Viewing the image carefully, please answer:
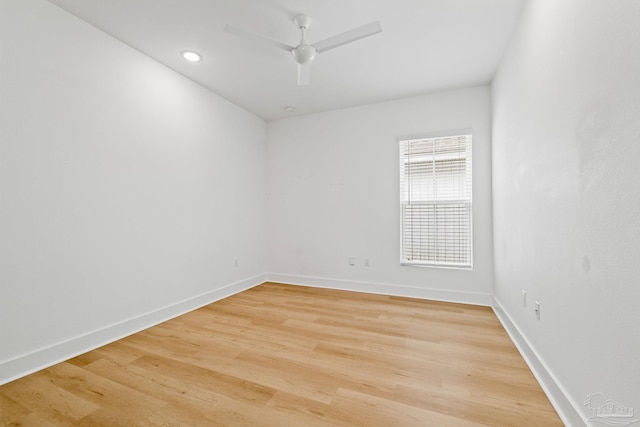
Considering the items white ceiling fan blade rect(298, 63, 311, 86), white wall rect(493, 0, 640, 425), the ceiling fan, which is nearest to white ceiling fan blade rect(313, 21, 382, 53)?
the ceiling fan

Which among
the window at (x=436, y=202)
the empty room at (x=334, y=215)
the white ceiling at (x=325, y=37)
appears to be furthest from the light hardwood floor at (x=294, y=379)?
the white ceiling at (x=325, y=37)

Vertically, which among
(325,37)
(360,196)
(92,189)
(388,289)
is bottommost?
(388,289)

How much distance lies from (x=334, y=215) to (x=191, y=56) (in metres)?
2.58

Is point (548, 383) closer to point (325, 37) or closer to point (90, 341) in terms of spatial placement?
point (325, 37)

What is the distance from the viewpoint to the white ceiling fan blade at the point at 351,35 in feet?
5.92

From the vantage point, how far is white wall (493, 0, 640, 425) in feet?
3.01

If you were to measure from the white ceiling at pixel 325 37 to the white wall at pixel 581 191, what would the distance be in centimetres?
53

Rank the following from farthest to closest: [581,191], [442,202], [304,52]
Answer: [442,202]
[304,52]
[581,191]

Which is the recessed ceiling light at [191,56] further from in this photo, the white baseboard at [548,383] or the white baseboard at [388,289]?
the white baseboard at [548,383]

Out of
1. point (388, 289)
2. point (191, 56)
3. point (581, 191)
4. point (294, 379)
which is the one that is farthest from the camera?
point (388, 289)

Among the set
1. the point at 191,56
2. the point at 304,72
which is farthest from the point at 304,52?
the point at 191,56

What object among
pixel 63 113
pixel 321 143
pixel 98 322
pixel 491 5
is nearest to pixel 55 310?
pixel 98 322

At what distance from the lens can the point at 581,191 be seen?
1.21 meters

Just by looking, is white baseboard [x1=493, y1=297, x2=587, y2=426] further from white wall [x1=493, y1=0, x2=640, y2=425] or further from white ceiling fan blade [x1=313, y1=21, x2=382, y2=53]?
white ceiling fan blade [x1=313, y1=21, x2=382, y2=53]
